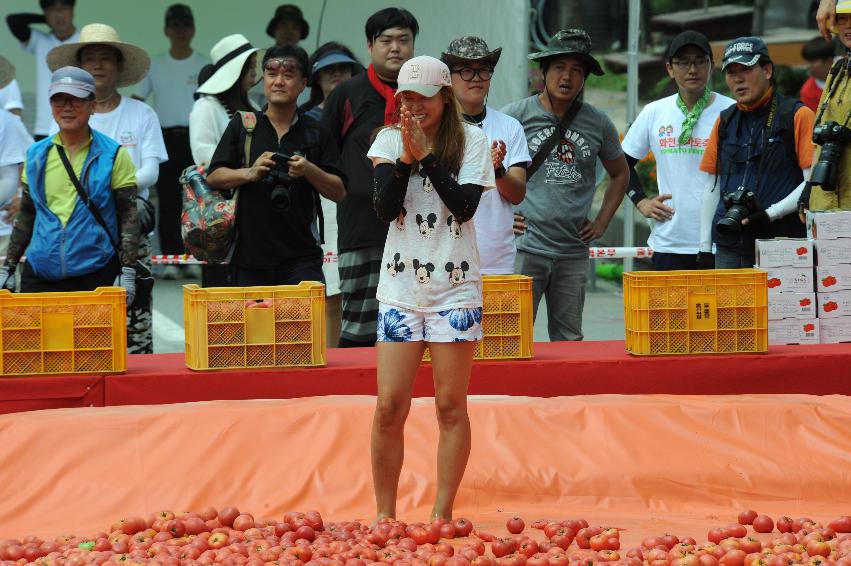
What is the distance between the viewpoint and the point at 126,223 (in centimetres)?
688

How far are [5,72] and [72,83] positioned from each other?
3.00m

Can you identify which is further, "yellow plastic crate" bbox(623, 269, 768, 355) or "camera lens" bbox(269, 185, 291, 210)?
"camera lens" bbox(269, 185, 291, 210)

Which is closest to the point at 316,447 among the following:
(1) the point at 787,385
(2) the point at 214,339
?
(2) the point at 214,339

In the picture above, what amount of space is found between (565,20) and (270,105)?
4.88m

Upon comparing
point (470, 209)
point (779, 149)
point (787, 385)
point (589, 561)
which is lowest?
point (589, 561)

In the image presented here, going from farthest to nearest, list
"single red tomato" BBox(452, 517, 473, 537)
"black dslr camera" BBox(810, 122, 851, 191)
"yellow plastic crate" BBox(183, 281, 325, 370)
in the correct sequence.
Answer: "black dslr camera" BBox(810, 122, 851, 191) → "yellow plastic crate" BBox(183, 281, 325, 370) → "single red tomato" BBox(452, 517, 473, 537)

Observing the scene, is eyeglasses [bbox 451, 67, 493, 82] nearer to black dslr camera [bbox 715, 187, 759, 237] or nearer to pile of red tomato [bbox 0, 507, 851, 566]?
black dslr camera [bbox 715, 187, 759, 237]

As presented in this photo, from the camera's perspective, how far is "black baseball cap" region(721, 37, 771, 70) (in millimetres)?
7344

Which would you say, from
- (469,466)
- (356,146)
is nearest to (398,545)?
(469,466)

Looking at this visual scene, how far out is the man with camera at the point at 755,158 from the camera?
24.1 feet

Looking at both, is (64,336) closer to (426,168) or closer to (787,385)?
(426,168)

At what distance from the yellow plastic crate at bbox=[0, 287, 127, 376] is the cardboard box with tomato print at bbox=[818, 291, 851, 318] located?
3460 millimetres

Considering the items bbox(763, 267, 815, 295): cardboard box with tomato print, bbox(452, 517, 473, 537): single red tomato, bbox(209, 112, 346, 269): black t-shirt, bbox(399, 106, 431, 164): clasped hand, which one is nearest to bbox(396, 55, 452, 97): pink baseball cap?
bbox(399, 106, 431, 164): clasped hand

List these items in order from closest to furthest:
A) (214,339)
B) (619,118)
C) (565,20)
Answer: (214,339)
(565,20)
(619,118)
